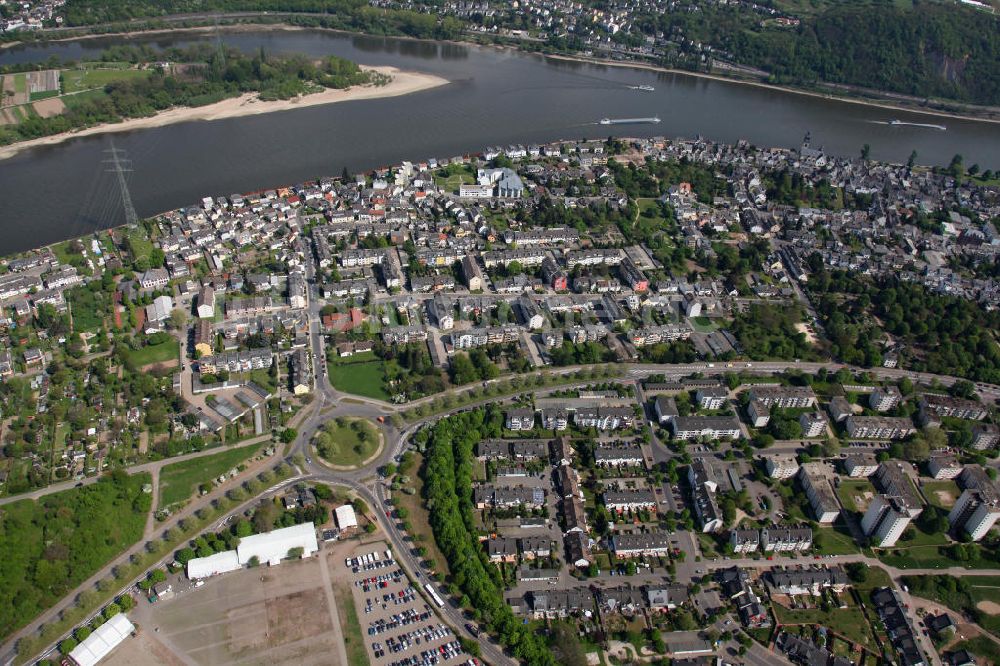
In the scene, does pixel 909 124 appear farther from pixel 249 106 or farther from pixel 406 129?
pixel 249 106

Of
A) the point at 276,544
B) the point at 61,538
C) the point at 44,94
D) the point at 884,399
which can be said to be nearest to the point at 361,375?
the point at 276,544

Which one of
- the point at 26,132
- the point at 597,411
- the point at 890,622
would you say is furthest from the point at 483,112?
the point at 890,622

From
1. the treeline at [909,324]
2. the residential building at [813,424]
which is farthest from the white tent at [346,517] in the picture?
the treeline at [909,324]

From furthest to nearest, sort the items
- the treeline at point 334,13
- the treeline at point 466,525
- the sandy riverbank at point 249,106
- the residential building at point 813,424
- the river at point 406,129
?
1. the treeline at point 334,13
2. the sandy riverbank at point 249,106
3. the river at point 406,129
4. the residential building at point 813,424
5. the treeline at point 466,525

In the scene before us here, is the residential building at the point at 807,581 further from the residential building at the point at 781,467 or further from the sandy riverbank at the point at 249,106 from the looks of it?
the sandy riverbank at the point at 249,106

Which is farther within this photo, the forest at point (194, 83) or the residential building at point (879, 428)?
the forest at point (194, 83)

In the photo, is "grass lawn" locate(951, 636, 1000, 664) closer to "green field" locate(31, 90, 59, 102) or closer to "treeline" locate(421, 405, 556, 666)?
"treeline" locate(421, 405, 556, 666)
